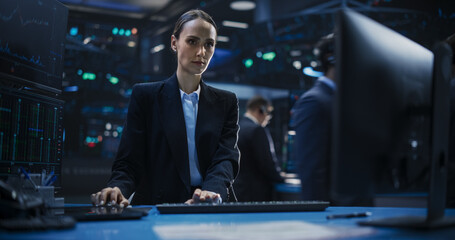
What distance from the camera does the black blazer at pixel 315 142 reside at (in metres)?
2.37

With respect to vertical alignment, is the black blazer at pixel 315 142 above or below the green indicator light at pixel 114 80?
below

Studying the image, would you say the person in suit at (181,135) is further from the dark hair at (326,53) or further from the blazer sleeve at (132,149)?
the dark hair at (326,53)

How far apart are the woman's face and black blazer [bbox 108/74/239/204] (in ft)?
0.36

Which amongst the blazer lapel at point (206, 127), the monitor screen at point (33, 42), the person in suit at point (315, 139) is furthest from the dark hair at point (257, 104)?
the monitor screen at point (33, 42)

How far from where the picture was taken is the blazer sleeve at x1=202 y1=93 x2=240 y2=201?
5.24 feet

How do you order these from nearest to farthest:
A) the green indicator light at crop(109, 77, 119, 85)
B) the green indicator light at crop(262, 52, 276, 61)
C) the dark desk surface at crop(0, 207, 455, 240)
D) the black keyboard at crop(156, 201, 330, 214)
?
the dark desk surface at crop(0, 207, 455, 240) < the black keyboard at crop(156, 201, 330, 214) < the green indicator light at crop(262, 52, 276, 61) < the green indicator light at crop(109, 77, 119, 85)

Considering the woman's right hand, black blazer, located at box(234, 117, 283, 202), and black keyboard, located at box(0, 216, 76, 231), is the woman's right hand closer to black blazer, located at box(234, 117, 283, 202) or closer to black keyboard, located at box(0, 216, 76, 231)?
black keyboard, located at box(0, 216, 76, 231)

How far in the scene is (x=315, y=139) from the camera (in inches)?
93.7

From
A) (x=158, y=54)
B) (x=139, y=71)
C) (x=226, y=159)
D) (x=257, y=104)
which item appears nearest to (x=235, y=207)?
(x=226, y=159)

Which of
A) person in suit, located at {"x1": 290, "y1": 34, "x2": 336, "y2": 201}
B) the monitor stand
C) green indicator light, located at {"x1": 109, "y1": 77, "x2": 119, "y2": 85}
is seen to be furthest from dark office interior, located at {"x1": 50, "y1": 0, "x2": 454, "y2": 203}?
the monitor stand

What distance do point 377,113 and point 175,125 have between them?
967 millimetres

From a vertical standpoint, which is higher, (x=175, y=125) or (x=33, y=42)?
(x=33, y=42)

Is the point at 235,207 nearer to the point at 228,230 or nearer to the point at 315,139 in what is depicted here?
the point at 228,230

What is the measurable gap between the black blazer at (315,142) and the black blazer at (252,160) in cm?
153
